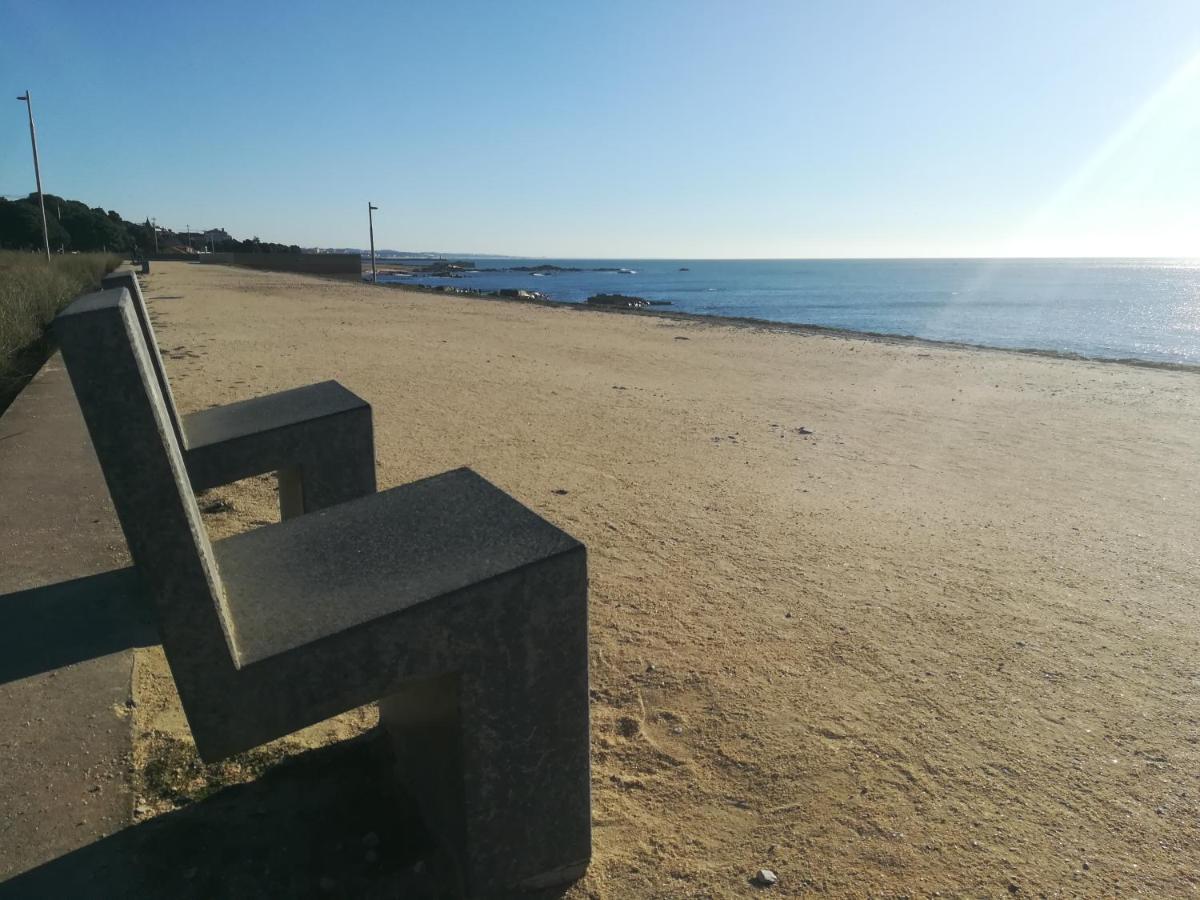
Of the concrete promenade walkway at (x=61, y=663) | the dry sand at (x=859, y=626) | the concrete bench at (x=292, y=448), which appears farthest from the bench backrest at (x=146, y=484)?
the concrete bench at (x=292, y=448)

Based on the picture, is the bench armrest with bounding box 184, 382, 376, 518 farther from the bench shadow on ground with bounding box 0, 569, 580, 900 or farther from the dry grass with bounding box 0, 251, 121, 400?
the dry grass with bounding box 0, 251, 121, 400

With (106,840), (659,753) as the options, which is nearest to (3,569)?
(106,840)

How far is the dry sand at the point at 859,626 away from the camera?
2.28 meters

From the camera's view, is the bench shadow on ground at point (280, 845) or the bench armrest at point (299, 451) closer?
the bench shadow on ground at point (280, 845)

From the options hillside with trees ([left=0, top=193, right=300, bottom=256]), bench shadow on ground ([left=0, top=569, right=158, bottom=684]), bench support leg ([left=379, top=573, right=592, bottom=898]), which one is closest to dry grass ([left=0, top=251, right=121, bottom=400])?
bench shadow on ground ([left=0, top=569, right=158, bottom=684])

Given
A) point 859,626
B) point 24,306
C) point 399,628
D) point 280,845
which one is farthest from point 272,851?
point 24,306

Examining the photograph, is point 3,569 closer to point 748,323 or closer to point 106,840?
point 106,840

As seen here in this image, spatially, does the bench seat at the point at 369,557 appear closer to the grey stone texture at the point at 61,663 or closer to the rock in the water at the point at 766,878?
the grey stone texture at the point at 61,663

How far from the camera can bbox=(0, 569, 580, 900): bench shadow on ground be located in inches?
74.5

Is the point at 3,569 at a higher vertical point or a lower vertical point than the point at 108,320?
lower

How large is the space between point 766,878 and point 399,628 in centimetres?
127

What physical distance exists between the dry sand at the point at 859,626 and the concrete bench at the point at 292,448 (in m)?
0.84

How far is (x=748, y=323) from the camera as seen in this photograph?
23969 mm

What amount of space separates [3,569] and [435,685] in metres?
2.50
